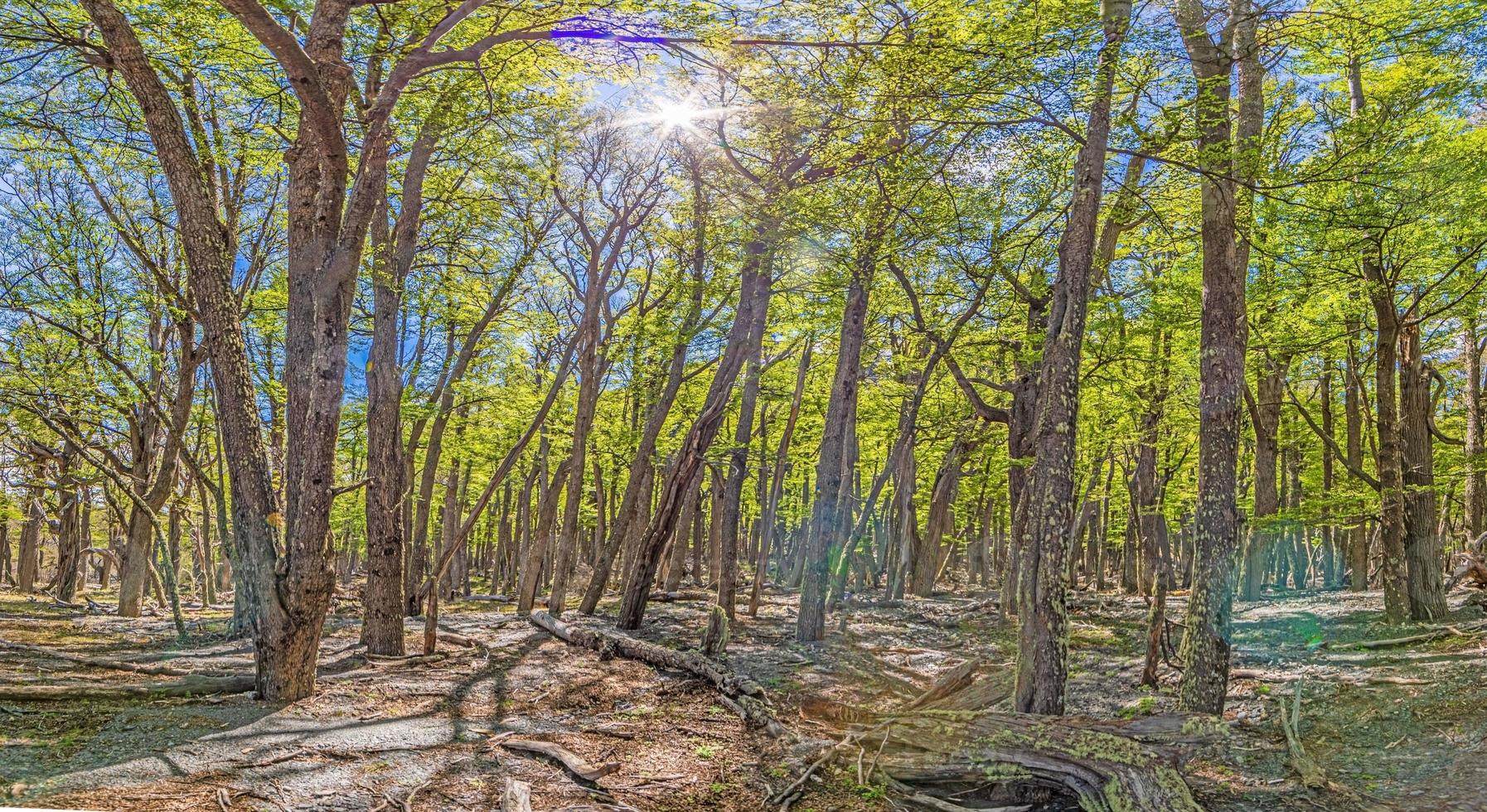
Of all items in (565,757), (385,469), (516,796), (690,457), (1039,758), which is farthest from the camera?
(690,457)

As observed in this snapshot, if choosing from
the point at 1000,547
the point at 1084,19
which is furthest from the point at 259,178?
the point at 1000,547

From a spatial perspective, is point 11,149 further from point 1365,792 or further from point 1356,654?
point 1356,654

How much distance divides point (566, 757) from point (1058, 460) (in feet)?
11.9

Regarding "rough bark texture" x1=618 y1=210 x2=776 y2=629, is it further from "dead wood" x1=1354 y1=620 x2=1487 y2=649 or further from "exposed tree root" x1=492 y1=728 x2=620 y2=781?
"dead wood" x1=1354 y1=620 x2=1487 y2=649

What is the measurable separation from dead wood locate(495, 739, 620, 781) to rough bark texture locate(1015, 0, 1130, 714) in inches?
108

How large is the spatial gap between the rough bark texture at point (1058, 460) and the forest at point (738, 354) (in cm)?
3

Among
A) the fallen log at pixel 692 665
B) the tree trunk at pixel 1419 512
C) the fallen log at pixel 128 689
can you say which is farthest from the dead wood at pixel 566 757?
the tree trunk at pixel 1419 512

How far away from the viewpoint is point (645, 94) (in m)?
9.91

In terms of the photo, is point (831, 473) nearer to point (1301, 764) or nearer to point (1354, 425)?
point (1301, 764)

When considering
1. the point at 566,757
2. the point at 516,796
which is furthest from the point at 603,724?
the point at 516,796

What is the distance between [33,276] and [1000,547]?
31891 millimetres

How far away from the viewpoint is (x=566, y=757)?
176 inches

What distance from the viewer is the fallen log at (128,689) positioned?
466cm

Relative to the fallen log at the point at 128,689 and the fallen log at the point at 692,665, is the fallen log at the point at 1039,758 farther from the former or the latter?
the fallen log at the point at 128,689
